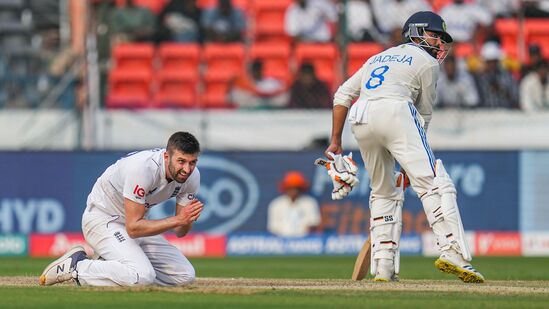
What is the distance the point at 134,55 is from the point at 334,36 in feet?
9.49

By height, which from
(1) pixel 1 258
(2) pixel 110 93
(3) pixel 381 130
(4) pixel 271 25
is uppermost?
(4) pixel 271 25

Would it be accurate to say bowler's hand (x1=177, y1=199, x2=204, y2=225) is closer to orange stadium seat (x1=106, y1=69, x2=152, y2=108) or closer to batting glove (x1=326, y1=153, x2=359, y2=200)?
batting glove (x1=326, y1=153, x2=359, y2=200)

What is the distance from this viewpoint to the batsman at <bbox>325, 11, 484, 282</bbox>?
837 cm

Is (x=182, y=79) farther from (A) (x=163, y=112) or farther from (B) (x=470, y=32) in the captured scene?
(B) (x=470, y=32)

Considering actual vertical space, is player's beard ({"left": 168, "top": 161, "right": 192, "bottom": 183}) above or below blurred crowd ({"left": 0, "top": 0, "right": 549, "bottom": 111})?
below

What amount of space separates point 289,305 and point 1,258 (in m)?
8.74

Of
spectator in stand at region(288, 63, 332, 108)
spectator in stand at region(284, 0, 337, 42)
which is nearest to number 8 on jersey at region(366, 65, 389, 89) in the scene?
spectator in stand at region(288, 63, 332, 108)

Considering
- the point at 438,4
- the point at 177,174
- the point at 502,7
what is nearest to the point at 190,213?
the point at 177,174

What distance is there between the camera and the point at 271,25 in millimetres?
17953

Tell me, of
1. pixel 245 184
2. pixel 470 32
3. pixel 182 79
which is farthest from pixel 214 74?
pixel 470 32

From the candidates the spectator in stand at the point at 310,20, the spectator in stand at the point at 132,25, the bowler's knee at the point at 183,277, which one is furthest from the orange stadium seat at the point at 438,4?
the bowler's knee at the point at 183,277

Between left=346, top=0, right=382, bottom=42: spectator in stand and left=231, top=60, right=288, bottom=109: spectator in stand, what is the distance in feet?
4.55

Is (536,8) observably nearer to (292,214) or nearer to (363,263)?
(292,214)

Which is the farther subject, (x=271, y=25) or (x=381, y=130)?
(x=271, y=25)
